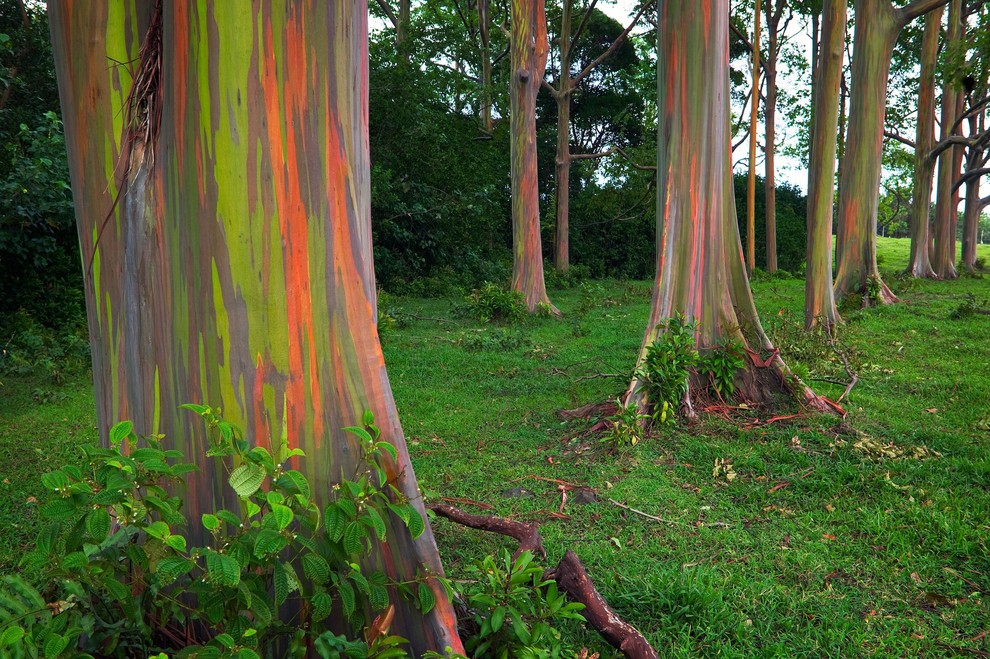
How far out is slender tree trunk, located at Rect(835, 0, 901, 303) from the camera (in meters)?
10.9

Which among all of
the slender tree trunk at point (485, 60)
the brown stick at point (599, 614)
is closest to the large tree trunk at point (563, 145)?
→ the slender tree trunk at point (485, 60)

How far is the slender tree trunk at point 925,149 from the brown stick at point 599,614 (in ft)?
61.6

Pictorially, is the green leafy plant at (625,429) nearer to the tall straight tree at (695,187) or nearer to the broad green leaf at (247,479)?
the tall straight tree at (695,187)

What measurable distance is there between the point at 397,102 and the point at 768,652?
1693 centimetres

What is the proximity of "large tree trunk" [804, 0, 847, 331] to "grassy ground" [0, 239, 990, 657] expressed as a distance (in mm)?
1448

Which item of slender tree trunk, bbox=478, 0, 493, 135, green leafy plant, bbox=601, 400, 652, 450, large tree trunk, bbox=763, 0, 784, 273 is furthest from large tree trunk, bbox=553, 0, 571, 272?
green leafy plant, bbox=601, 400, 652, 450

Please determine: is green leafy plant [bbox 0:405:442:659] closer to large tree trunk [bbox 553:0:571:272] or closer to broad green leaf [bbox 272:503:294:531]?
broad green leaf [bbox 272:503:294:531]

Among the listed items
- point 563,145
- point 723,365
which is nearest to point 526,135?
point 563,145

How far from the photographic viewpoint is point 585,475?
15.8 feet

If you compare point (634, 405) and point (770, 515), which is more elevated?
point (634, 405)

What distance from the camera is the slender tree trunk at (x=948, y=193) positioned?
1905 centimetres

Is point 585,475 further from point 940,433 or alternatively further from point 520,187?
point 520,187

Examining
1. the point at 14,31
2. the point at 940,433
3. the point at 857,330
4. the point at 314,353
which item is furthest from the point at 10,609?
the point at 14,31

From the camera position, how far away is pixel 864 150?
11.5 metres
